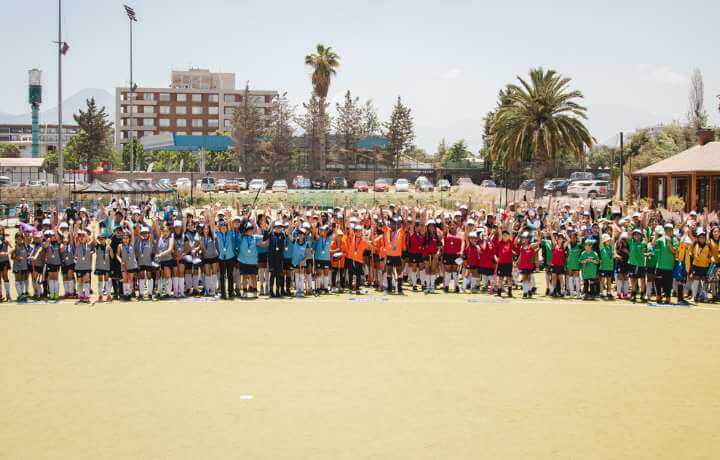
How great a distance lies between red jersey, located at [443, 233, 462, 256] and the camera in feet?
63.7

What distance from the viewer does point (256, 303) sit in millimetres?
17672

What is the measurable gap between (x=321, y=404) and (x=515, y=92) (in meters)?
38.7

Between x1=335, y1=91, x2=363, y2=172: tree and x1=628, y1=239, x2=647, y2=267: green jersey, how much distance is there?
66996mm

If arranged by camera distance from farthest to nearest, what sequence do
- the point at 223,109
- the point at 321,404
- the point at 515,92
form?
the point at 223,109 → the point at 515,92 → the point at 321,404

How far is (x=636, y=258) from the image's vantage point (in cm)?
1816

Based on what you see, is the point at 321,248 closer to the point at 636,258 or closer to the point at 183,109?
the point at 636,258

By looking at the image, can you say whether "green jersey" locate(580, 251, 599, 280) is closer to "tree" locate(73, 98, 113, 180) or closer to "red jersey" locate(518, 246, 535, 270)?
"red jersey" locate(518, 246, 535, 270)

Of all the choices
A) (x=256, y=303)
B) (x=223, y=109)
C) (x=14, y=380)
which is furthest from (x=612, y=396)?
(x=223, y=109)

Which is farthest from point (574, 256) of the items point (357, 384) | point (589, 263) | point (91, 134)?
point (91, 134)

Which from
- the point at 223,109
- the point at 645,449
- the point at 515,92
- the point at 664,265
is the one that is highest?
the point at 223,109

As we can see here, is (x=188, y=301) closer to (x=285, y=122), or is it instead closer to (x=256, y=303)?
(x=256, y=303)

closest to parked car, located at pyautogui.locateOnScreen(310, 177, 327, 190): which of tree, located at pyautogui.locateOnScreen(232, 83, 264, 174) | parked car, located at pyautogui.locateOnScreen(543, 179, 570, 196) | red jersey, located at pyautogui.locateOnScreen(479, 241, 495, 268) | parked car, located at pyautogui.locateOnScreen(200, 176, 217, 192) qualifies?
tree, located at pyautogui.locateOnScreen(232, 83, 264, 174)

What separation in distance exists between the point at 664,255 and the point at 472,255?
4716mm

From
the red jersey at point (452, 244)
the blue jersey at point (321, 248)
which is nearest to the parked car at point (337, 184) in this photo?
the red jersey at point (452, 244)
